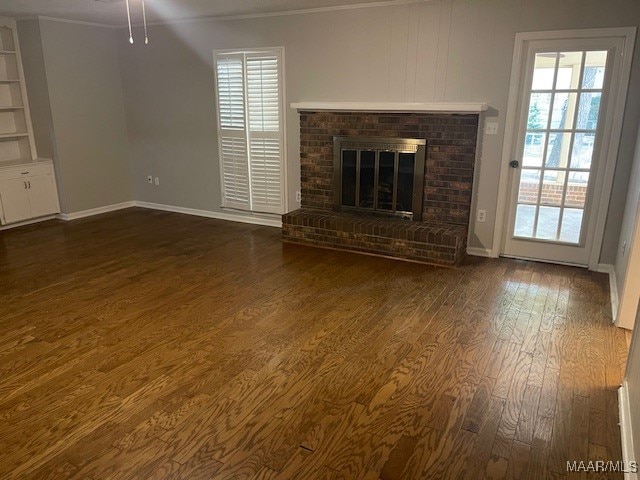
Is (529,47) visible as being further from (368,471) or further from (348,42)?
(368,471)

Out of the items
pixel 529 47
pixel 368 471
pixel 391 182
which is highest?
pixel 529 47

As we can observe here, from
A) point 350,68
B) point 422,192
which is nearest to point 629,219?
point 422,192

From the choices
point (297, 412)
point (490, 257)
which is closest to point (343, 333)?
point (297, 412)

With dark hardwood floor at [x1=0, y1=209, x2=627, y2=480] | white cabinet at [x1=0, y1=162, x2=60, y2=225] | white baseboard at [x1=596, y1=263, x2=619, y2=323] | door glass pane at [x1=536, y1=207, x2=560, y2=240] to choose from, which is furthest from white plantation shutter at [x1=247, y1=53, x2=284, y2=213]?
white baseboard at [x1=596, y1=263, x2=619, y2=323]

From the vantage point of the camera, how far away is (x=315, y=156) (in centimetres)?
511

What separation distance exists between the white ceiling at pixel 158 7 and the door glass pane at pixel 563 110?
5.34 ft

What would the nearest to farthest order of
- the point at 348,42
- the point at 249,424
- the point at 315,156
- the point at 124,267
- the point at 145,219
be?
the point at 249,424, the point at 124,267, the point at 348,42, the point at 315,156, the point at 145,219

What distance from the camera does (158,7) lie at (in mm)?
4758

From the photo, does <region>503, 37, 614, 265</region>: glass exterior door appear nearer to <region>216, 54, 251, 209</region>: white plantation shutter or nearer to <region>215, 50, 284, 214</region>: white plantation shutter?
<region>215, 50, 284, 214</region>: white plantation shutter

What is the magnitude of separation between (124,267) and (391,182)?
2.67m

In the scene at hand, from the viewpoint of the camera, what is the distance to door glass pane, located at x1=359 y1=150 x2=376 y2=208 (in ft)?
15.8

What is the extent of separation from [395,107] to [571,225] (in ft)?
6.26

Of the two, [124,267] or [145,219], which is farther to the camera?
[145,219]

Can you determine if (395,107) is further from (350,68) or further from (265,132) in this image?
(265,132)
